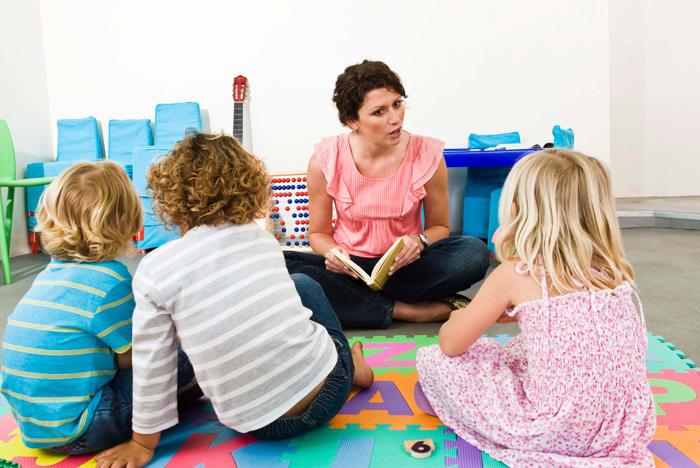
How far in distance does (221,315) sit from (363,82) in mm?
1129

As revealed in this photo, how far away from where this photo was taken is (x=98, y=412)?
44.1 inches

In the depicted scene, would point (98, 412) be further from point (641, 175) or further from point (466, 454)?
point (641, 175)

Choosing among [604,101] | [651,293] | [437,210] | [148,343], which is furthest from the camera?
[604,101]

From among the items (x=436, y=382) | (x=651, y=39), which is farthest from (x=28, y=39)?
(x=651, y=39)

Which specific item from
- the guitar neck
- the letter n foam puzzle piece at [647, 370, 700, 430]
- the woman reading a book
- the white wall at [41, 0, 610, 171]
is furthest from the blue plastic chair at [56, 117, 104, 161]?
the letter n foam puzzle piece at [647, 370, 700, 430]

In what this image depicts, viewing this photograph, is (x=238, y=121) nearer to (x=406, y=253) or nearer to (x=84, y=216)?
(x=406, y=253)

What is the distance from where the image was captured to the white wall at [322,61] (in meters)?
3.48

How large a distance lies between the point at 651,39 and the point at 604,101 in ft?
6.66

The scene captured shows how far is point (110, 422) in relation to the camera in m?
1.13

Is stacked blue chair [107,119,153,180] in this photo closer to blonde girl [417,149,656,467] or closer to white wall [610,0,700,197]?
blonde girl [417,149,656,467]

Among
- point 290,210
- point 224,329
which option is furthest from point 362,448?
point 290,210

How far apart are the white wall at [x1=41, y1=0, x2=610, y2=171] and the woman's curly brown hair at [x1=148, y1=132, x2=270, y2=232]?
272 centimetres

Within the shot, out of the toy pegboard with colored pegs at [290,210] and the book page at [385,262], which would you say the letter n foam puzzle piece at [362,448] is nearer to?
the book page at [385,262]

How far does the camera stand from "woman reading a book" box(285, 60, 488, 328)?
1976mm
